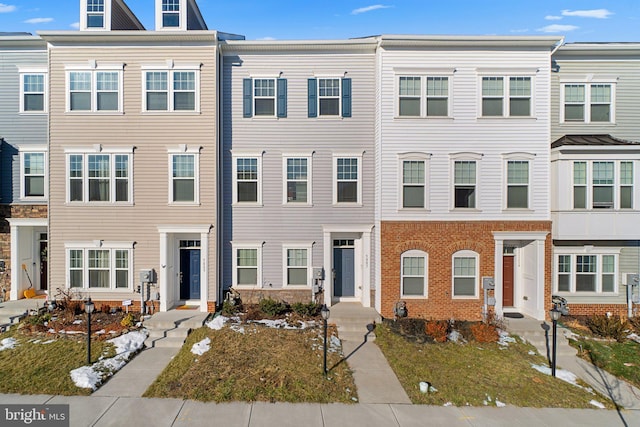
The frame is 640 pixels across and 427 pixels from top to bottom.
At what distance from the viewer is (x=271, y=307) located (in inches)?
431

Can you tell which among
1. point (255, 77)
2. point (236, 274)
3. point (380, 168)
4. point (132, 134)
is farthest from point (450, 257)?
point (132, 134)

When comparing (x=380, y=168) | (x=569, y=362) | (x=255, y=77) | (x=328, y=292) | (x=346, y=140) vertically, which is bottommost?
(x=569, y=362)

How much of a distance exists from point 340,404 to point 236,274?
6.30 metres

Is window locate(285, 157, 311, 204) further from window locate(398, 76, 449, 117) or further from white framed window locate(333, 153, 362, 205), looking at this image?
window locate(398, 76, 449, 117)

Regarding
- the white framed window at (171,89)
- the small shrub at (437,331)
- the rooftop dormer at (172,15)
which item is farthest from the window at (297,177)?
the rooftop dormer at (172,15)

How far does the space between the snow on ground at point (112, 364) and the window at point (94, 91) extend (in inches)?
296

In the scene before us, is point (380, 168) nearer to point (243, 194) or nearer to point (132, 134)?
point (243, 194)

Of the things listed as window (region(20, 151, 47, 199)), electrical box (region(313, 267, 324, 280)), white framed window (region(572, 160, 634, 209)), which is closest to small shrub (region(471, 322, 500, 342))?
electrical box (region(313, 267, 324, 280))

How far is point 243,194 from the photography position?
11602mm

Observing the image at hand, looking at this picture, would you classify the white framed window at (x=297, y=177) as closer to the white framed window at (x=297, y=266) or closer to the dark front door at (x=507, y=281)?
the white framed window at (x=297, y=266)

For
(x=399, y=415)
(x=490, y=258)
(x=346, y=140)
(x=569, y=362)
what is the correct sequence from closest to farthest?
(x=399, y=415)
(x=569, y=362)
(x=490, y=258)
(x=346, y=140)

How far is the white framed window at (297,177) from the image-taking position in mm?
11531

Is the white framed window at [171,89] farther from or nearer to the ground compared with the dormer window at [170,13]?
nearer to the ground

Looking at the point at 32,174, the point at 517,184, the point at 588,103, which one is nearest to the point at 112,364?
the point at 32,174
